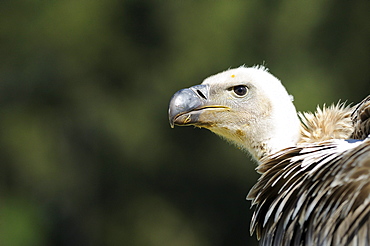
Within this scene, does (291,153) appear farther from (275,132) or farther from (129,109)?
(129,109)

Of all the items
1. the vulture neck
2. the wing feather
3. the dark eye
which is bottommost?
the wing feather

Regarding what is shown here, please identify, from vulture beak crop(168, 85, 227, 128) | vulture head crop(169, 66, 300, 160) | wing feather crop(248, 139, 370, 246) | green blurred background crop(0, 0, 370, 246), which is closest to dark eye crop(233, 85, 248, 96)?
vulture head crop(169, 66, 300, 160)

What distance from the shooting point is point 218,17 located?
10.6 m

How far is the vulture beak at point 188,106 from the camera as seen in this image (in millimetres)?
4039

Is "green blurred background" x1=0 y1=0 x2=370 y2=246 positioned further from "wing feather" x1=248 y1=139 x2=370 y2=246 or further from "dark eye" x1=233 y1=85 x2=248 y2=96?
"wing feather" x1=248 y1=139 x2=370 y2=246

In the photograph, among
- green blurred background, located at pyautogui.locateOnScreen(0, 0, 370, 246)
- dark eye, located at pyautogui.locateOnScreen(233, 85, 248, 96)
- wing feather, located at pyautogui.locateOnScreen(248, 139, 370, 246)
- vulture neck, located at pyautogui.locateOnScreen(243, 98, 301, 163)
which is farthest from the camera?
green blurred background, located at pyautogui.locateOnScreen(0, 0, 370, 246)

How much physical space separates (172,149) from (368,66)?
3284mm

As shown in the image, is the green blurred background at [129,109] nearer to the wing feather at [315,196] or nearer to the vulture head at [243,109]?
the vulture head at [243,109]

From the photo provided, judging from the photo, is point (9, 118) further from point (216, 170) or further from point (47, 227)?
point (216, 170)

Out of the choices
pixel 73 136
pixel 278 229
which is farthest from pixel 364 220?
pixel 73 136

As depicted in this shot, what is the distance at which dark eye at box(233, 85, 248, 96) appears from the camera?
417cm

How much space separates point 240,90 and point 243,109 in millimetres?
125

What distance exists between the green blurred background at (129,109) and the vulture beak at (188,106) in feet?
20.3

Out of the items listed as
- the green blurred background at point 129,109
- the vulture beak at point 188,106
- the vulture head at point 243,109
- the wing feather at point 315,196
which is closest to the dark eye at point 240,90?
the vulture head at point 243,109
